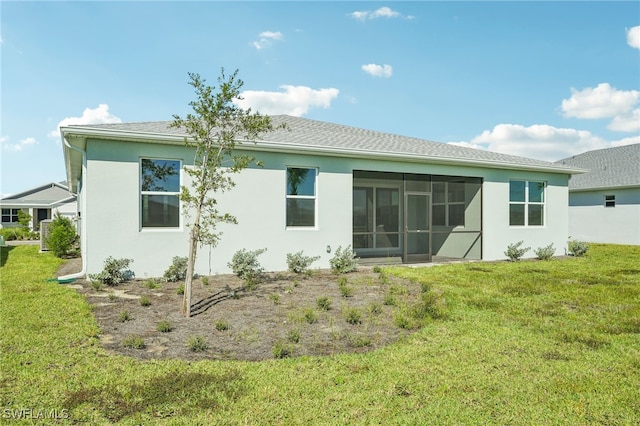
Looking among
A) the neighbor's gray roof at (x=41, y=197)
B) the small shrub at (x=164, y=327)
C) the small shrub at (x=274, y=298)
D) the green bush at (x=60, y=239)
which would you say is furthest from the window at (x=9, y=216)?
the small shrub at (x=164, y=327)

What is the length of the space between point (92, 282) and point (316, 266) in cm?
520

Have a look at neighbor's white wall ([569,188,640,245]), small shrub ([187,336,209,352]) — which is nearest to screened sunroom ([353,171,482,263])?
small shrub ([187,336,209,352])

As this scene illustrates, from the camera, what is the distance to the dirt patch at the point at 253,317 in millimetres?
4742

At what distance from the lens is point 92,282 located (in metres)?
8.16

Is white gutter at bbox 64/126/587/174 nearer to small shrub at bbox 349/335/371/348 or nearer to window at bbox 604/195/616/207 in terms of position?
small shrub at bbox 349/335/371/348

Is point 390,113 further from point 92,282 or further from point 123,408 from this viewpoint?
point 123,408

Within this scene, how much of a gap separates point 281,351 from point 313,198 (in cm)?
670

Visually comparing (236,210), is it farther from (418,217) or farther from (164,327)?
(418,217)

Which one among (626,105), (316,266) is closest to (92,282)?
(316,266)

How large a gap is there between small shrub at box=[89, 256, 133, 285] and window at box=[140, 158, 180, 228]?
3.11ft

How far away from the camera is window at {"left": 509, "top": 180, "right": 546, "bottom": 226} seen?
14.1m

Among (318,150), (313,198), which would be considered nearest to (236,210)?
(313,198)

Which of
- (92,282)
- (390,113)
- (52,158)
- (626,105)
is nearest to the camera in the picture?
(92,282)

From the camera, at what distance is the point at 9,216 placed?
117ft
